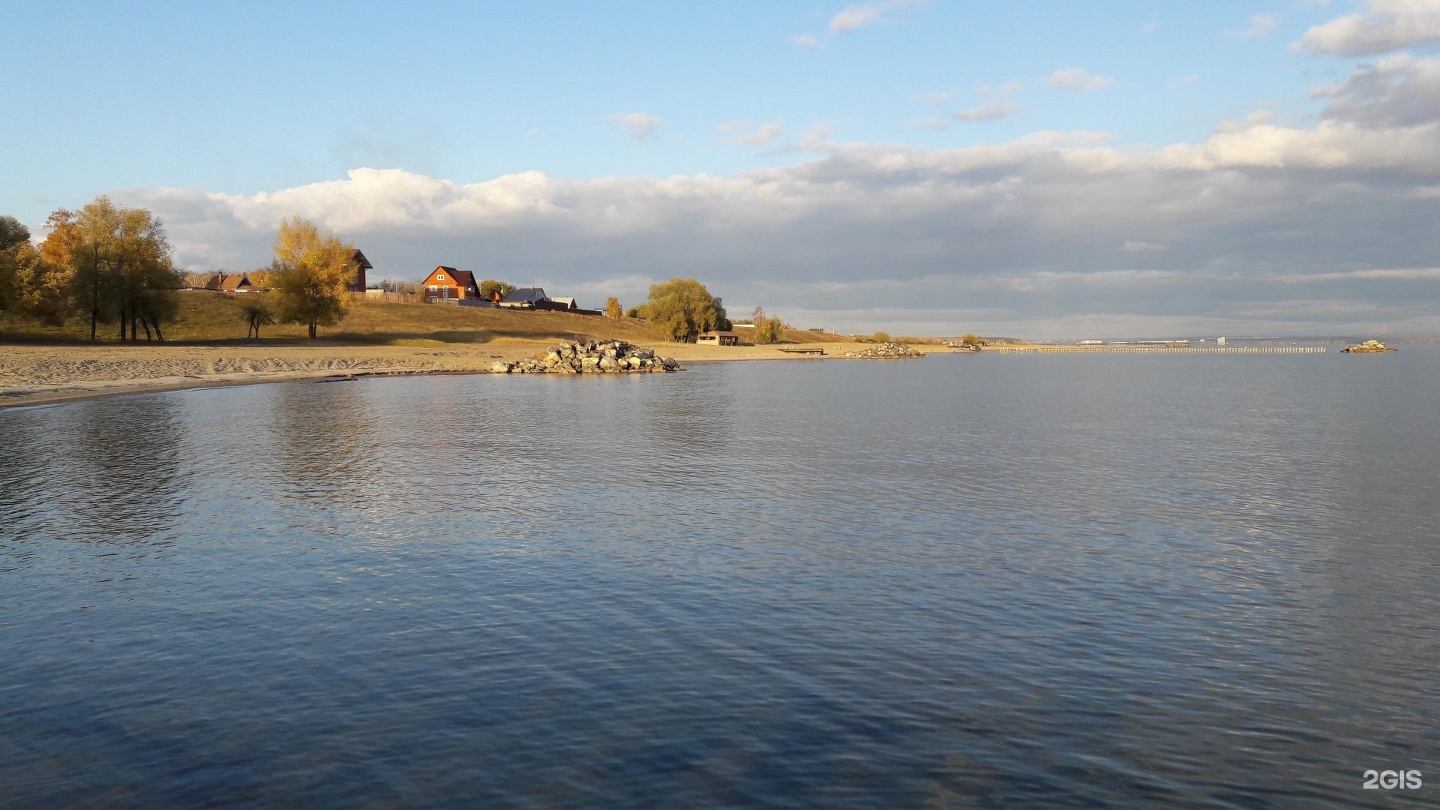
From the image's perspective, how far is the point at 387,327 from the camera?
447ft

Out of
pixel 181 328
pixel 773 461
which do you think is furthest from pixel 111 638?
pixel 181 328

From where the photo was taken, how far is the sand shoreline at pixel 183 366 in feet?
178

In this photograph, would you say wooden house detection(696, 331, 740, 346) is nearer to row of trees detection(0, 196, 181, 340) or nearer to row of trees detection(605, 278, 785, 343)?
row of trees detection(605, 278, 785, 343)

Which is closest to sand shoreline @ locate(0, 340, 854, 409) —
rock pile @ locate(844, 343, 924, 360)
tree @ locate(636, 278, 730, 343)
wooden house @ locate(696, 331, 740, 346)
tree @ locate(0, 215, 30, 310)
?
tree @ locate(0, 215, 30, 310)

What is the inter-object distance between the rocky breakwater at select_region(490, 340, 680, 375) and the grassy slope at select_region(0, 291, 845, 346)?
3426 centimetres

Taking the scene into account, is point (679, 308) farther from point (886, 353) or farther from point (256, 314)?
point (256, 314)

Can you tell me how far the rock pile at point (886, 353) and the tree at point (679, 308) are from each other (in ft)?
92.6

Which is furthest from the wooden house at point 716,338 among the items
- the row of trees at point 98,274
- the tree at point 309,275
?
the row of trees at point 98,274

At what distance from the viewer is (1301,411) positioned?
169 feet

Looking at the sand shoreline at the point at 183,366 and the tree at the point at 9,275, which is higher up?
the tree at the point at 9,275

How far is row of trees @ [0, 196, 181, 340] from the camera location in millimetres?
88375

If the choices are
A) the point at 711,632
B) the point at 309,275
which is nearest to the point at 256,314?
the point at 309,275

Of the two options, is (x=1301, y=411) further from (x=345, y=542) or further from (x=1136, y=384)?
(x=345, y=542)

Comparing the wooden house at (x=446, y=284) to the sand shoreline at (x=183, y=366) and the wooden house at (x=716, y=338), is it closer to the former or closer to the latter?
the wooden house at (x=716, y=338)
